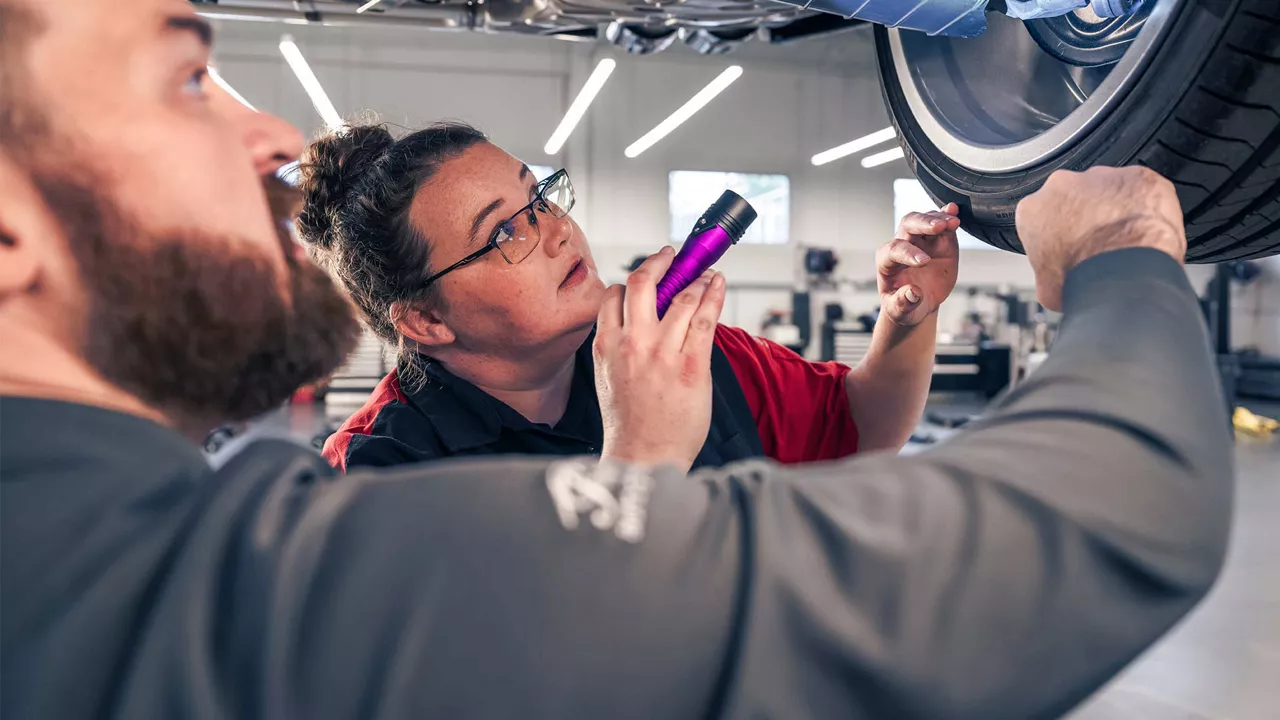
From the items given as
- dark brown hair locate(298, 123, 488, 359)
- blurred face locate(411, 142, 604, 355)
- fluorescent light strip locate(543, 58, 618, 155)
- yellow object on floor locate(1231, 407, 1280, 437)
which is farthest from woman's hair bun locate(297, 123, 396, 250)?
yellow object on floor locate(1231, 407, 1280, 437)

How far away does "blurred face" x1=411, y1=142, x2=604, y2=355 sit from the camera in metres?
0.94

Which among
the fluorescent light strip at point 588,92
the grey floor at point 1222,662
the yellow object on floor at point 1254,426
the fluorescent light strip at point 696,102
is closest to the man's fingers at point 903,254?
the grey floor at point 1222,662

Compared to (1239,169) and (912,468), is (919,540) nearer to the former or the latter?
(912,468)

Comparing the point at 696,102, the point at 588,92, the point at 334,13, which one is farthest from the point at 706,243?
the point at 696,102

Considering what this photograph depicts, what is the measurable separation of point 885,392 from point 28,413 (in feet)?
3.05

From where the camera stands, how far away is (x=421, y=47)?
22.5ft

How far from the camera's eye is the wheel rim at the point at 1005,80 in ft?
2.47

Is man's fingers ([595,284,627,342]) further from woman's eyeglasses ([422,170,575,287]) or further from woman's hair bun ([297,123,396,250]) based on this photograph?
woman's hair bun ([297,123,396,250])

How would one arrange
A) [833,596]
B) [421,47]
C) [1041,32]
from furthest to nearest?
[421,47]
[1041,32]
[833,596]

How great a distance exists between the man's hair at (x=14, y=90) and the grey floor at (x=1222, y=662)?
80 cm

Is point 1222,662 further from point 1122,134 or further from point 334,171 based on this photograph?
point 334,171

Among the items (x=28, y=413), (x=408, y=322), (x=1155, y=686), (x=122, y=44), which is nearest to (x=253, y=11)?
(x=408, y=322)

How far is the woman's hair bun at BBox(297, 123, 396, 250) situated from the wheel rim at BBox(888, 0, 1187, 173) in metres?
0.65

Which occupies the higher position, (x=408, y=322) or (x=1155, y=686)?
(x=408, y=322)
